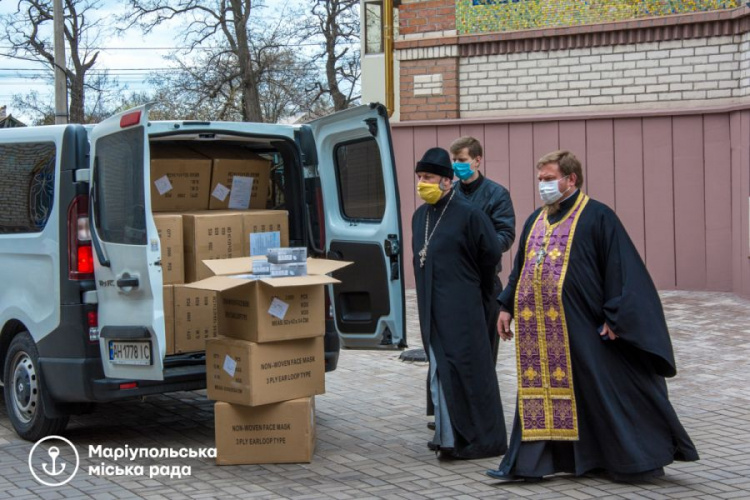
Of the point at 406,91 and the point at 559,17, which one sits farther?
the point at 406,91

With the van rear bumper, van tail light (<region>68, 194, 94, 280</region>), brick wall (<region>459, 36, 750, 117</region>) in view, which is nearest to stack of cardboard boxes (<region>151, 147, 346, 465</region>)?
the van rear bumper

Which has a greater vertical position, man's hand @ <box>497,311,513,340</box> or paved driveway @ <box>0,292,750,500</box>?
man's hand @ <box>497,311,513,340</box>

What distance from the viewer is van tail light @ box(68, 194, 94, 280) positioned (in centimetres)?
655

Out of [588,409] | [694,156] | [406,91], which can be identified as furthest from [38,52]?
[588,409]

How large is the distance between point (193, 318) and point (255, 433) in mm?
961

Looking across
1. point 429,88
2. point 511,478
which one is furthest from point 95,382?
point 429,88

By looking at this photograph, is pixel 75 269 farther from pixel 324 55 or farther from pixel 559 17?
pixel 324 55

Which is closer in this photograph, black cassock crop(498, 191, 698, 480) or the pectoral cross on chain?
black cassock crop(498, 191, 698, 480)

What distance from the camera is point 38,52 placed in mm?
31594

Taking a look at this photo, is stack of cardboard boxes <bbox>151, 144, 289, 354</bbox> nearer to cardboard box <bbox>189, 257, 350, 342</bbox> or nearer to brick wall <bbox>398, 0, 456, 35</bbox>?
cardboard box <bbox>189, 257, 350, 342</bbox>

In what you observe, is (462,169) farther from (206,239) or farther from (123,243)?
(123,243)

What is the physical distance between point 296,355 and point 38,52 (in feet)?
90.5

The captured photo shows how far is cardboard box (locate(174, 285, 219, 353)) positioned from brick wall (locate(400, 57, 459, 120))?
818cm

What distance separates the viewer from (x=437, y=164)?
6.40m
